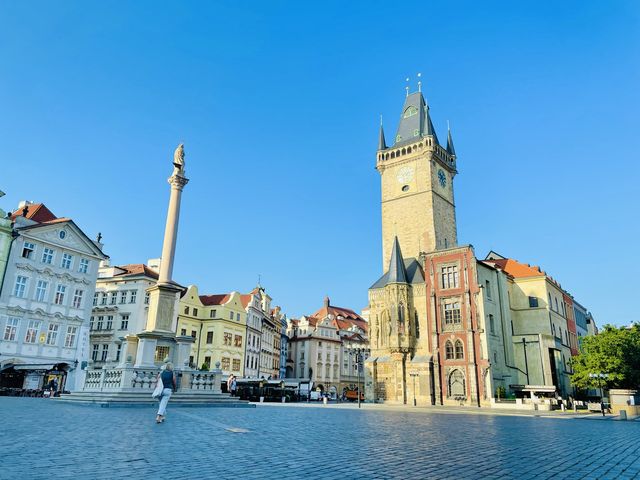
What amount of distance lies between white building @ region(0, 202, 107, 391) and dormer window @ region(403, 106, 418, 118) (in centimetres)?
4814

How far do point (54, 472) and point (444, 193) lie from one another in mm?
64908

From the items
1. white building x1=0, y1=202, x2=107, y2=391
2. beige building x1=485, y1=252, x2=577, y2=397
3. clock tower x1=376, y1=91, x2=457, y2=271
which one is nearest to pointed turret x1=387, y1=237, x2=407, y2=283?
clock tower x1=376, y1=91, x2=457, y2=271

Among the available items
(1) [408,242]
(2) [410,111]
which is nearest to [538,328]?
(1) [408,242]

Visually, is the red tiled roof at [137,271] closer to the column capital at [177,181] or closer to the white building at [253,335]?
the white building at [253,335]

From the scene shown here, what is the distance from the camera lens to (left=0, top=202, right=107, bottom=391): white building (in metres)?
39.3

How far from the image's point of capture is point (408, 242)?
6241cm

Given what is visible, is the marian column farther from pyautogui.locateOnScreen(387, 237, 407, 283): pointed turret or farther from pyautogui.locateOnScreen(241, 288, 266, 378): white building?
pyautogui.locateOnScreen(241, 288, 266, 378): white building

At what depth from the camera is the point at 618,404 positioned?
32.1 metres

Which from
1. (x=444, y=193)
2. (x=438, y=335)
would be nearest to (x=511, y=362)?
(x=438, y=335)

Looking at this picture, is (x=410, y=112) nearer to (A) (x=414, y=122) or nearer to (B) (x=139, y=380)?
(A) (x=414, y=122)

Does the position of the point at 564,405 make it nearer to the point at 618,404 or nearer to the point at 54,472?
the point at 618,404

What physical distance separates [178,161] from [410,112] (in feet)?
164

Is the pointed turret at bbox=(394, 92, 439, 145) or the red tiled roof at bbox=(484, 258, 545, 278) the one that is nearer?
the red tiled roof at bbox=(484, 258, 545, 278)

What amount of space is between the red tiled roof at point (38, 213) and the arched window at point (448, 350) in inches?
1585
